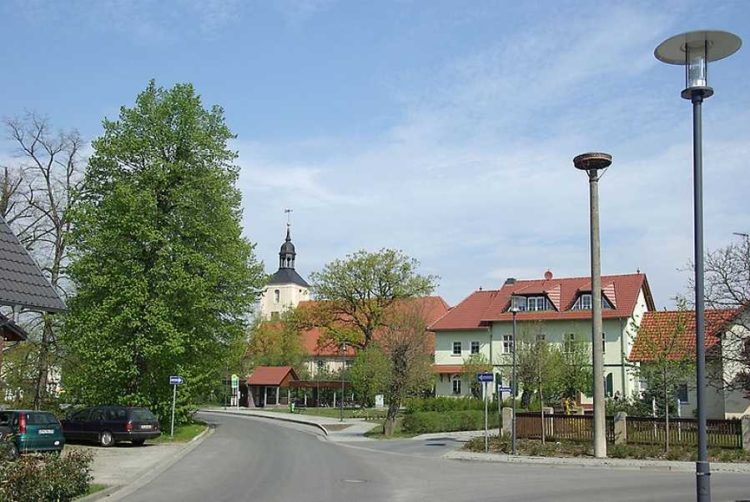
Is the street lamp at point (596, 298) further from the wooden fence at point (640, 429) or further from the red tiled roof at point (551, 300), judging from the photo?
the red tiled roof at point (551, 300)

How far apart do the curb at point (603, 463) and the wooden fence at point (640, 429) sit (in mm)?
1632

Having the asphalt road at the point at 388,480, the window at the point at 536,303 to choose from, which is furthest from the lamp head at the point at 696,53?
the window at the point at 536,303

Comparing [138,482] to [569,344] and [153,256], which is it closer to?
[153,256]

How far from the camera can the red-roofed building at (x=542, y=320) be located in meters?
57.4

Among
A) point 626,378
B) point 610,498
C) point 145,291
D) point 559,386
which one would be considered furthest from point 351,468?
point 626,378

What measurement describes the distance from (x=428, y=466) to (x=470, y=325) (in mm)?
41562

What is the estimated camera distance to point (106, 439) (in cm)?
2972

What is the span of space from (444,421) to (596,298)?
16.0m

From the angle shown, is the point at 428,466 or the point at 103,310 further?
the point at 103,310

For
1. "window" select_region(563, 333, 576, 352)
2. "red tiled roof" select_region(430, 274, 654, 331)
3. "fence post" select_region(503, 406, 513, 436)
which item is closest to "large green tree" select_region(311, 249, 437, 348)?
"red tiled roof" select_region(430, 274, 654, 331)

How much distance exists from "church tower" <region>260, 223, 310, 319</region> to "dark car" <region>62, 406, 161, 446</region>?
8708cm

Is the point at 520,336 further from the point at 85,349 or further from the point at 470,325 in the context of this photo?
the point at 85,349

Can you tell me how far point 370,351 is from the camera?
5341 centimetres

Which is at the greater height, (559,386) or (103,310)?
(103,310)
